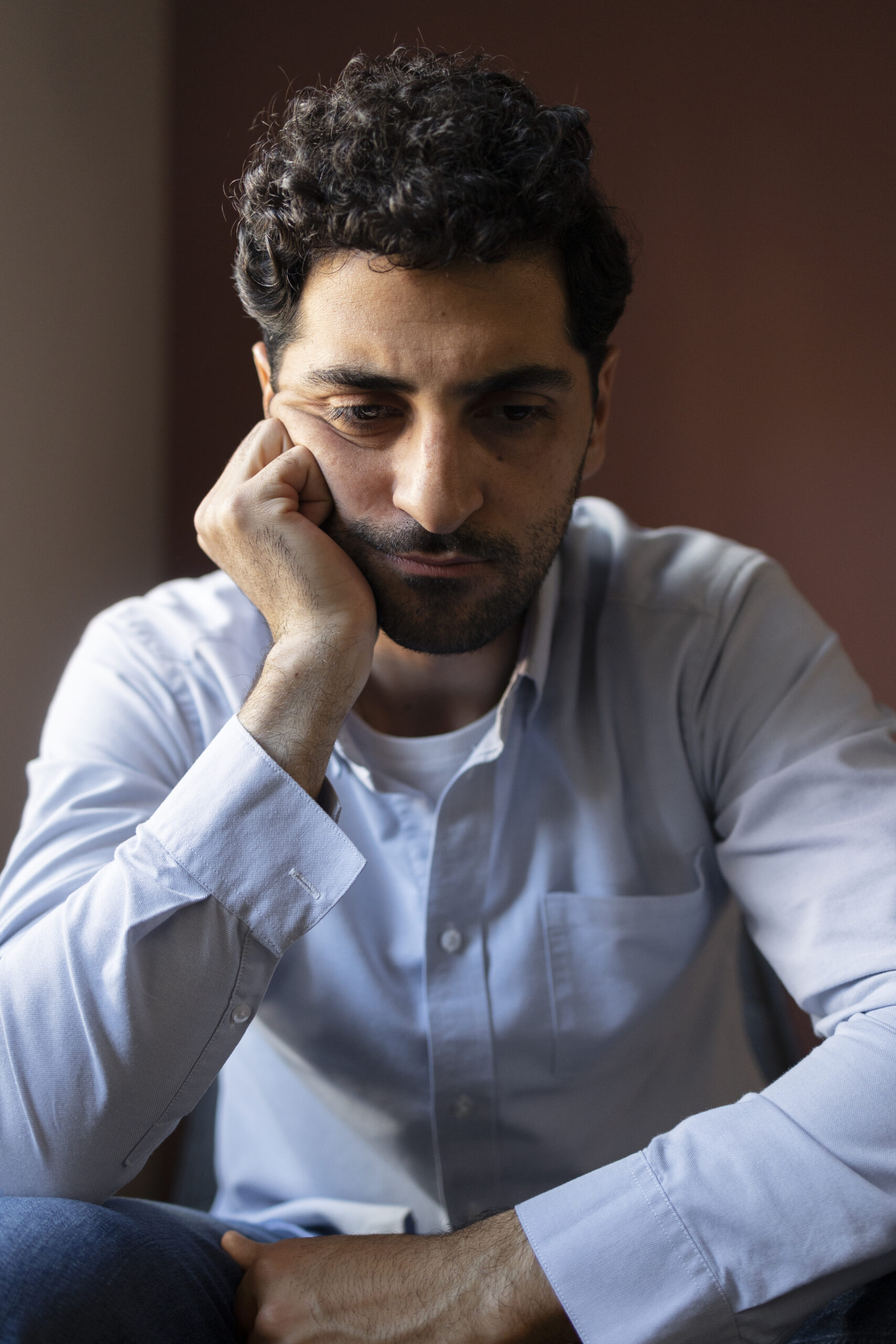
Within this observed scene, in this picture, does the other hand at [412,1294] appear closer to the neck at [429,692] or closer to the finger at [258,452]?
the neck at [429,692]

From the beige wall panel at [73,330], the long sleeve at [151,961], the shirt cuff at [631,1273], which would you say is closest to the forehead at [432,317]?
the long sleeve at [151,961]

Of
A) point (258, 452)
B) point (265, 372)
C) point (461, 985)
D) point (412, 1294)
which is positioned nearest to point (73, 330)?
point (265, 372)

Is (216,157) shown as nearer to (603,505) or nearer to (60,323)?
(60,323)

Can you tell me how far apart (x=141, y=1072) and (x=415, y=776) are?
49cm

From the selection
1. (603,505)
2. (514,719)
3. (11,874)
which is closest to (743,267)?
(603,505)

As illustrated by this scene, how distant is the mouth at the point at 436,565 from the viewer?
1.18 meters

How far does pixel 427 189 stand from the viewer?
1100 mm

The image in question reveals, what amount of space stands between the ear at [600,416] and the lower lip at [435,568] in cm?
25

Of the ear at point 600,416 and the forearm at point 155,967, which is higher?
the ear at point 600,416

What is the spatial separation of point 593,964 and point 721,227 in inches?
57.5

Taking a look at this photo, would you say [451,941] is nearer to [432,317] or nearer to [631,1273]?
[631,1273]

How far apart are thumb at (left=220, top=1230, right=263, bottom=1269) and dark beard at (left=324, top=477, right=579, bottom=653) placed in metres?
0.65

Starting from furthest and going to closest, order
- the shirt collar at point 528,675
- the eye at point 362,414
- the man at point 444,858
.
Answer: the shirt collar at point 528,675 → the eye at point 362,414 → the man at point 444,858

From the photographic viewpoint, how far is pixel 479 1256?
3.04ft
